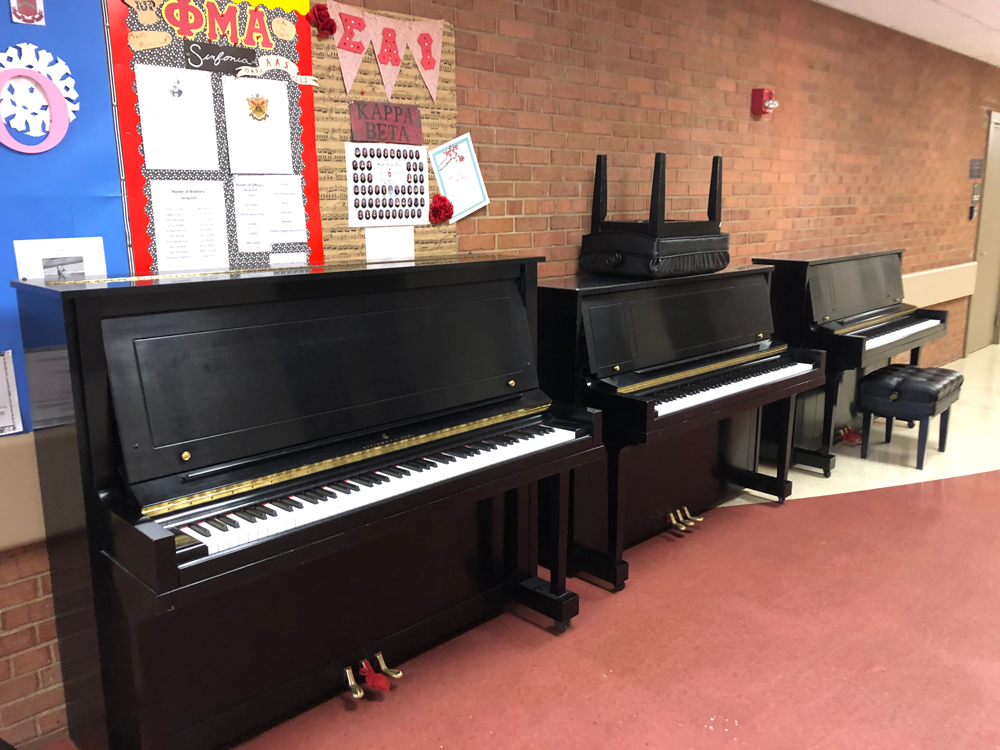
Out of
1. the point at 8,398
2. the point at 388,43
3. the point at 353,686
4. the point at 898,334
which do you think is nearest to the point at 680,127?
the point at 898,334

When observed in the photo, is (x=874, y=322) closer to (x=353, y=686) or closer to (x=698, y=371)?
(x=698, y=371)

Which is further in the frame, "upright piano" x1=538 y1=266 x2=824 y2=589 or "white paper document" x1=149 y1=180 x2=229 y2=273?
"upright piano" x1=538 y1=266 x2=824 y2=589

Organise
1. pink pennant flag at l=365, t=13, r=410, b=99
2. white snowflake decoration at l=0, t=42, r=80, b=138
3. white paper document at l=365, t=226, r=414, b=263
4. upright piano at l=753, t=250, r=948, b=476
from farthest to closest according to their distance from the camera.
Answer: upright piano at l=753, t=250, r=948, b=476 → white paper document at l=365, t=226, r=414, b=263 → pink pennant flag at l=365, t=13, r=410, b=99 → white snowflake decoration at l=0, t=42, r=80, b=138

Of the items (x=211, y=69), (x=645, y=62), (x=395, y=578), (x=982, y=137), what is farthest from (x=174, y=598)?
(x=982, y=137)

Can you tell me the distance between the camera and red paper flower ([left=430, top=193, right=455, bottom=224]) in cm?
275

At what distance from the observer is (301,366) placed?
189 centimetres

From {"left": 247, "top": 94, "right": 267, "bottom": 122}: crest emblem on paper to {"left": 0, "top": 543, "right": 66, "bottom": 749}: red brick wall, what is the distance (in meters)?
1.35

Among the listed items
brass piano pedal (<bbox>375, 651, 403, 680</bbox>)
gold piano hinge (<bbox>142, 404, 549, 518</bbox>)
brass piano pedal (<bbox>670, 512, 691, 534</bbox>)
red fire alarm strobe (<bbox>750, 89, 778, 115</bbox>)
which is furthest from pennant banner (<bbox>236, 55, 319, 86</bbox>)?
red fire alarm strobe (<bbox>750, 89, 778, 115</bbox>)

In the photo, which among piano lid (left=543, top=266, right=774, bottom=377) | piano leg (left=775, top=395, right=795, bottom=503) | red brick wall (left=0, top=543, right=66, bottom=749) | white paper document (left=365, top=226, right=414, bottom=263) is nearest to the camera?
red brick wall (left=0, top=543, right=66, bottom=749)

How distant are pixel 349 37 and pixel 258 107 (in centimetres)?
41

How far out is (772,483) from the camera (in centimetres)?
362

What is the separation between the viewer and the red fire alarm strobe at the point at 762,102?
4.20m

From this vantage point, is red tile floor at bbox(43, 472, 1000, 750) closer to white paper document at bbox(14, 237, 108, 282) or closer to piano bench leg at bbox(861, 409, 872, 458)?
piano bench leg at bbox(861, 409, 872, 458)

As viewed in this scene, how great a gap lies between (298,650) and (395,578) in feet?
1.10
